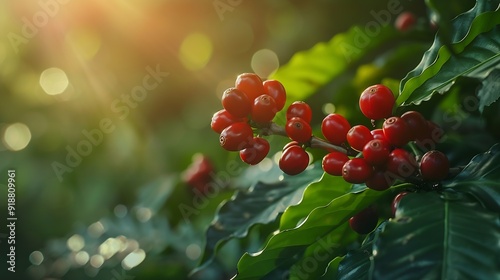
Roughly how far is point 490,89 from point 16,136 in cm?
315

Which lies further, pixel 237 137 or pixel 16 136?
pixel 16 136

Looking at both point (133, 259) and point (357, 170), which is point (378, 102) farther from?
point (133, 259)

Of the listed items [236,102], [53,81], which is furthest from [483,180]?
[53,81]

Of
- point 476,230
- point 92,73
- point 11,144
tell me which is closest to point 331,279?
point 476,230

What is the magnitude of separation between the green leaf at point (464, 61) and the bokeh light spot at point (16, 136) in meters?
2.93

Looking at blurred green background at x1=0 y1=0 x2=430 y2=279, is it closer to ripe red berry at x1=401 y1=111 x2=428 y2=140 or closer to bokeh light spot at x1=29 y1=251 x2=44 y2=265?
bokeh light spot at x1=29 y1=251 x2=44 y2=265

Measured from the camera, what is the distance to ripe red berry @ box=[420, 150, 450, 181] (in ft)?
3.26

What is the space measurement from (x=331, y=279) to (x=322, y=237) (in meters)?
0.07

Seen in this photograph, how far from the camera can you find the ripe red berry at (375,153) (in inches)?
39.1

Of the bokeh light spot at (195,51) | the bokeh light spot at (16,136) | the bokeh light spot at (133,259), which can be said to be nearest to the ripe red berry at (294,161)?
the bokeh light spot at (133,259)

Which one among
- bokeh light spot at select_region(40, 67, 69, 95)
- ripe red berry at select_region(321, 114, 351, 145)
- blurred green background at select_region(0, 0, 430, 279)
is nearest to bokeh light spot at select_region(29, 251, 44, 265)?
blurred green background at select_region(0, 0, 430, 279)

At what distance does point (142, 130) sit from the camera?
3340 millimetres

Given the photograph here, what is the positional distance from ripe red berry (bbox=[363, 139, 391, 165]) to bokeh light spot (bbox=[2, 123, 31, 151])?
9.57 feet

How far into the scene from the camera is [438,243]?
0.83 m
